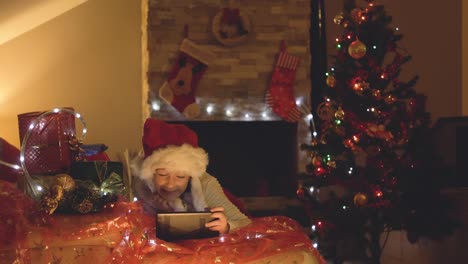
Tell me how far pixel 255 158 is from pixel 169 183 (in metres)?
2.72

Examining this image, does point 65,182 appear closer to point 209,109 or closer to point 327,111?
point 327,111

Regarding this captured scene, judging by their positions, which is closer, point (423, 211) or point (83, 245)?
point (83, 245)

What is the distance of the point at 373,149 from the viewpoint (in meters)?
2.78

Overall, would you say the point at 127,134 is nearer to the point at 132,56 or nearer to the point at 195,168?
the point at 132,56

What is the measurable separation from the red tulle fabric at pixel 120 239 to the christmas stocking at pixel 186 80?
2514 millimetres

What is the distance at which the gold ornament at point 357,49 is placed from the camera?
2.77m

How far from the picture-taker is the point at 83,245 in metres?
1.19

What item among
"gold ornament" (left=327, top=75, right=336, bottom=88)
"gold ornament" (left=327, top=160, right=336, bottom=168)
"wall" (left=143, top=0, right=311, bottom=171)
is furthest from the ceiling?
"gold ornament" (left=327, top=160, right=336, bottom=168)

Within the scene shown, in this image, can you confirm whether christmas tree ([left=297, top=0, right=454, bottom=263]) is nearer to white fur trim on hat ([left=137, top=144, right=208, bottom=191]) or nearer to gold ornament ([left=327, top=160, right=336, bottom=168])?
gold ornament ([left=327, top=160, right=336, bottom=168])

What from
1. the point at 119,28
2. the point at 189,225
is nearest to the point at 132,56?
the point at 119,28

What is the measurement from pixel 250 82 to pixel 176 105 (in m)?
0.64

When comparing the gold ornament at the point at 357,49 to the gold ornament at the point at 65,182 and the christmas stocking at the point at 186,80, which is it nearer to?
the christmas stocking at the point at 186,80

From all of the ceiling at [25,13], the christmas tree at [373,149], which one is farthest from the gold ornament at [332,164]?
the ceiling at [25,13]

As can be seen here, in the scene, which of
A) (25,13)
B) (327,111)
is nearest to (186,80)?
(25,13)
